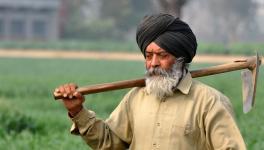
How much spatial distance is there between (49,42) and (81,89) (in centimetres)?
5936

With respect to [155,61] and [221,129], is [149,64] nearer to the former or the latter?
[155,61]

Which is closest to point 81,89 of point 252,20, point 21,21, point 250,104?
point 250,104

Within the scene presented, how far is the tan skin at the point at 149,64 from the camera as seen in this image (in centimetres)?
384

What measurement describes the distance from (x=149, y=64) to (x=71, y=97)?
0.38 m

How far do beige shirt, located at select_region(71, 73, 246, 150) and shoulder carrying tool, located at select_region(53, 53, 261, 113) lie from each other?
60mm

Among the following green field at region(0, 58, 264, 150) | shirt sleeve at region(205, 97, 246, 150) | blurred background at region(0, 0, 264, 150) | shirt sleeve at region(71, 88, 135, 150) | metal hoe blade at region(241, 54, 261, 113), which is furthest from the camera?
blurred background at region(0, 0, 264, 150)

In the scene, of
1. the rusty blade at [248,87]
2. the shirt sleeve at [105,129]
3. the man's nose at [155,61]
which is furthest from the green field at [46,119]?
the man's nose at [155,61]

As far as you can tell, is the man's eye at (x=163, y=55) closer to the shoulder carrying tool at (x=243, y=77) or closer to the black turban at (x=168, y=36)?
the black turban at (x=168, y=36)

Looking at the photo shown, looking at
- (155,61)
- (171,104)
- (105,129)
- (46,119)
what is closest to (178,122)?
(171,104)

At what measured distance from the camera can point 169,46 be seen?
383 centimetres

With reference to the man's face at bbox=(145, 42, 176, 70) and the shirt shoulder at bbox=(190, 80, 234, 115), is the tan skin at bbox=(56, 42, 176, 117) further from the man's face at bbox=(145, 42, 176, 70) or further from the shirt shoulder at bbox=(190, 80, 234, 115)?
the shirt shoulder at bbox=(190, 80, 234, 115)

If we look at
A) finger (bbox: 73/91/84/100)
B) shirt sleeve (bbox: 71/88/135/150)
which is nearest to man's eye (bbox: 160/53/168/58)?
shirt sleeve (bbox: 71/88/135/150)

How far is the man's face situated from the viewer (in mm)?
3846

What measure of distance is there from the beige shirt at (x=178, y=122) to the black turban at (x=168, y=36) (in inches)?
5.6
